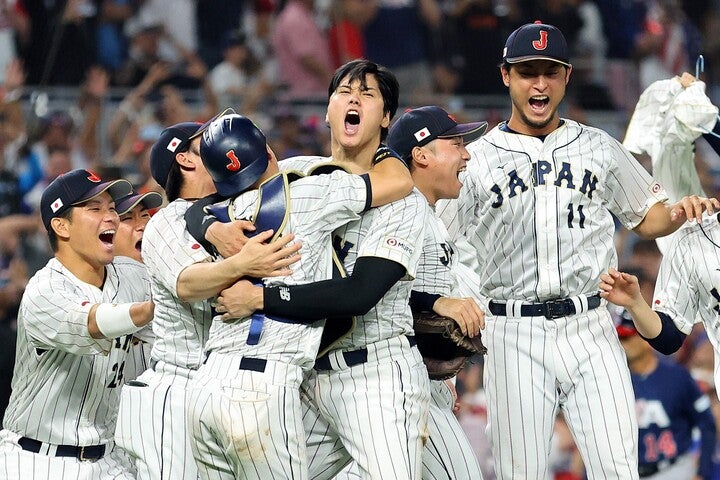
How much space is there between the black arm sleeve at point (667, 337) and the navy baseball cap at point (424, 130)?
106cm

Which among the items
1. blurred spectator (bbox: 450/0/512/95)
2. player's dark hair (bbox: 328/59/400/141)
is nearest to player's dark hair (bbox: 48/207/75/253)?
player's dark hair (bbox: 328/59/400/141)

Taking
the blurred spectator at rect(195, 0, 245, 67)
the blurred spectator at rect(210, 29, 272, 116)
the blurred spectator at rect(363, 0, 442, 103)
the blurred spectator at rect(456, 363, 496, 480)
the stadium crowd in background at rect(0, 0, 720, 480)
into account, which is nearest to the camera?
the blurred spectator at rect(456, 363, 496, 480)

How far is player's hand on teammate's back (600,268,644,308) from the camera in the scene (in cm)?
473

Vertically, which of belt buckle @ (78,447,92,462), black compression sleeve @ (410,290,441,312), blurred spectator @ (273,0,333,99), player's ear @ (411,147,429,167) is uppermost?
blurred spectator @ (273,0,333,99)

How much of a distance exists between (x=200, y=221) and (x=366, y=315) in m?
0.66

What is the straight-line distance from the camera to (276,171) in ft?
14.4

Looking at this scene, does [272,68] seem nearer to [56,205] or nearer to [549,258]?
[56,205]

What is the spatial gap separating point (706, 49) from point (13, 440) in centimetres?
852

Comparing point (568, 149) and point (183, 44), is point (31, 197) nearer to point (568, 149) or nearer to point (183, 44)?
point (183, 44)

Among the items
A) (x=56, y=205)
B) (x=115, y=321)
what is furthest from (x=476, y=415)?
(x=115, y=321)

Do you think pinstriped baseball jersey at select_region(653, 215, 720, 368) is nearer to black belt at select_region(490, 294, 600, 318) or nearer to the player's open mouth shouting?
black belt at select_region(490, 294, 600, 318)

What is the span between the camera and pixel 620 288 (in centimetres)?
477

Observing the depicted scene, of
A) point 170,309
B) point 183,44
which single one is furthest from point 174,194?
point 183,44

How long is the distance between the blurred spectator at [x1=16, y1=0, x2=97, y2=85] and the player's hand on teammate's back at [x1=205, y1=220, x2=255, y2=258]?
5.88 m
